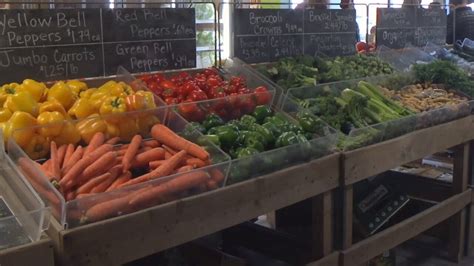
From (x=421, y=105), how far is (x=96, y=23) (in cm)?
210

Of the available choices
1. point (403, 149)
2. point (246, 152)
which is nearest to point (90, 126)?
point (246, 152)

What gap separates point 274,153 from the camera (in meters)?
2.43

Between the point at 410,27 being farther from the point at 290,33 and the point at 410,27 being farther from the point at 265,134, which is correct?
the point at 265,134

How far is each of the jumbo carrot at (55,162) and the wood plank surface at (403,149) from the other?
4.49ft

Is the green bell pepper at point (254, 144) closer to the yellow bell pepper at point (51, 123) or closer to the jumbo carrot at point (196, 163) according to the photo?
the jumbo carrot at point (196, 163)

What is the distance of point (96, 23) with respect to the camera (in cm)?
286

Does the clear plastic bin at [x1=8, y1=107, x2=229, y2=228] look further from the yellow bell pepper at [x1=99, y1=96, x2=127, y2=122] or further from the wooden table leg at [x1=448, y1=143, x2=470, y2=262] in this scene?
the wooden table leg at [x1=448, y1=143, x2=470, y2=262]

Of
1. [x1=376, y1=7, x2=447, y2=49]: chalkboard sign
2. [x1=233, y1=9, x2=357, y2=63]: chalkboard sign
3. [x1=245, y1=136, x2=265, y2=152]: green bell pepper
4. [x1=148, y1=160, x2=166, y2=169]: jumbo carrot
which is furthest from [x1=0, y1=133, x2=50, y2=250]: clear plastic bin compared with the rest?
[x1=376, y1=7, x2=447, y2=49]: chalkboard sign

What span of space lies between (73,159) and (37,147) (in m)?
0.19

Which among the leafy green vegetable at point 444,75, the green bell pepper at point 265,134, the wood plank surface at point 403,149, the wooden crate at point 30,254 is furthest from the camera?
the leafy green vegetable at point 444,75

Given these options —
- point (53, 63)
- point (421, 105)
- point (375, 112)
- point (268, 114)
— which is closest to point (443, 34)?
point (421, 105)

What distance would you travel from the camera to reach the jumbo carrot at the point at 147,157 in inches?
85.4

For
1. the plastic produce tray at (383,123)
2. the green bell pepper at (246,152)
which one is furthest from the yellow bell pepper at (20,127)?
the plastic produce tray at (383,123)

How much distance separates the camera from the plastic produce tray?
2898 mm
